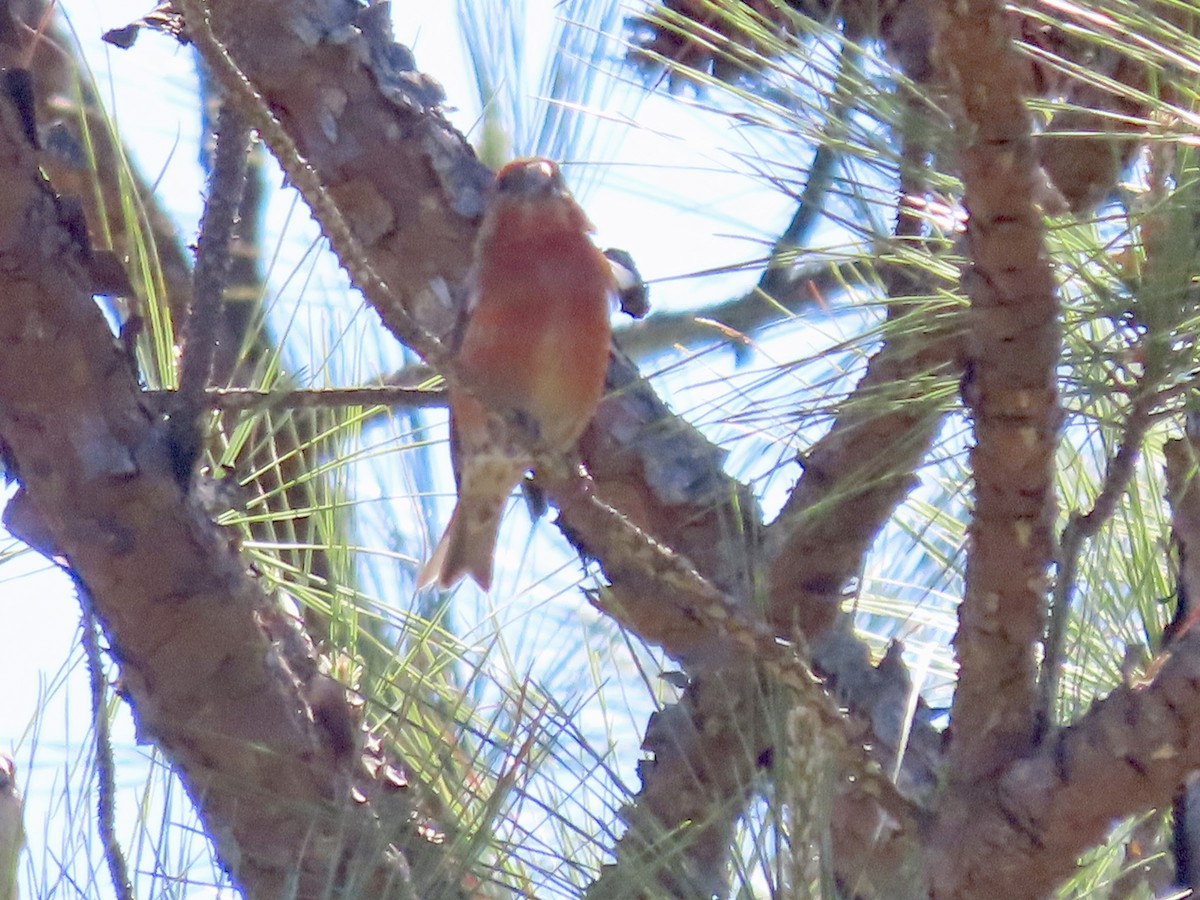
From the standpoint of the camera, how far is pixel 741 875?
1.38m

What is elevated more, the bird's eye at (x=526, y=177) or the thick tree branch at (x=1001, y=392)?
the bird's eye at (x=526, y=177)

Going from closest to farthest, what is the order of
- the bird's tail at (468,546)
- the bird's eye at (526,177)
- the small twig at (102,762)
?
the small twig at (102,762) < the bird's eye at (526,177) < the bird's tail at (468,546)

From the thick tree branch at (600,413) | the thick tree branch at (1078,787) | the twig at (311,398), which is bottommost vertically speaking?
the thick tree branch at (1078,787)

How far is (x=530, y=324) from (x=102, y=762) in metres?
1.35

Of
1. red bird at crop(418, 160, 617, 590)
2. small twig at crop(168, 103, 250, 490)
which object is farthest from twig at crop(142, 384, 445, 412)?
red bird at crop(418, 160, 617, 590)

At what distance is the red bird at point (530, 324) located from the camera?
255 cm

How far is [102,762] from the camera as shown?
1.60m

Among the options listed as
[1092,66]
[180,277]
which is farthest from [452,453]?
[1092,66]

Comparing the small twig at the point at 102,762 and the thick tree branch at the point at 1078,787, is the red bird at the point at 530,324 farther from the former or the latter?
the thick tree branch at the point at 1078,787

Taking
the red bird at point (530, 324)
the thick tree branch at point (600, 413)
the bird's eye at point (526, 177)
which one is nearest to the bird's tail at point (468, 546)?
the red bird at point (530, 324)

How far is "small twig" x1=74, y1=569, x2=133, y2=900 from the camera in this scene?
149cm

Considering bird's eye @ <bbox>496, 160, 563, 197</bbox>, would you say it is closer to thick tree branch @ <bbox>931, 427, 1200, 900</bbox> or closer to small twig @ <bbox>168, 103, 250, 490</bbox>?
small twig @ <bbox>168, 103, 250, 490</bbox>

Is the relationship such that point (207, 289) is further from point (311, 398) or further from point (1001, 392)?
point (1001, 392)

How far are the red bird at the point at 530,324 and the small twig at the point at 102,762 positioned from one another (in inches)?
31.7
